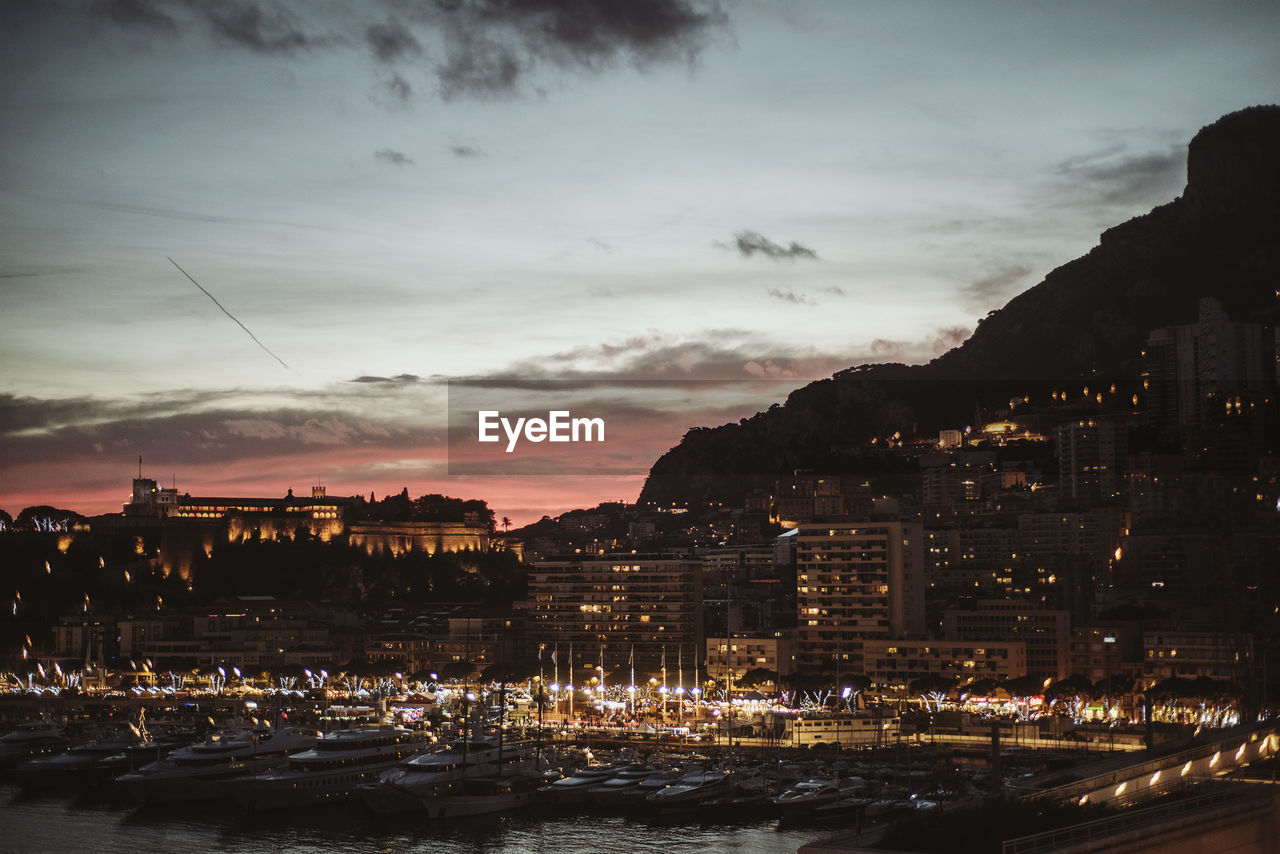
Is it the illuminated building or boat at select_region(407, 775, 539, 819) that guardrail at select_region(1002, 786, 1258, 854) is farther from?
the illuminated building

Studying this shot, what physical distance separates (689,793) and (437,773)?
6.49 m

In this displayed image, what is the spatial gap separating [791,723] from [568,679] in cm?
2331

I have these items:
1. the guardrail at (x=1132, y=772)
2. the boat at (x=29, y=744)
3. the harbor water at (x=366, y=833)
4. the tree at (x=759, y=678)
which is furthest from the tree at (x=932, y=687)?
the guardrail at (x=1132, y=772)

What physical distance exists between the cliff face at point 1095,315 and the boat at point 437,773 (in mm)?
68992

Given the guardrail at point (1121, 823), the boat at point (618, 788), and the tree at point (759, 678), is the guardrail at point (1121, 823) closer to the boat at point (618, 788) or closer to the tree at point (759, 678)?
the boat at point (618, 788)

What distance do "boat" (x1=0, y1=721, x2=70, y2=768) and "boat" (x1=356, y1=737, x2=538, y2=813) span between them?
1517 centimetres

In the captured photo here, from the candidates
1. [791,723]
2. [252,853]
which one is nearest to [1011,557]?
[791,723]

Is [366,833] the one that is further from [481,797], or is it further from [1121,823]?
[1121,823]

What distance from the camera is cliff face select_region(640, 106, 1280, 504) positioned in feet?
342

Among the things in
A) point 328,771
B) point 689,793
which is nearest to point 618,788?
point 689,793

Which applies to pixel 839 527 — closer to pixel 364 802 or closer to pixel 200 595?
pixel 364 802

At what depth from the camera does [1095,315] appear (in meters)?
111

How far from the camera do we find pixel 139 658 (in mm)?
76938

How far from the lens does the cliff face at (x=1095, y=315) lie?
104250mm
